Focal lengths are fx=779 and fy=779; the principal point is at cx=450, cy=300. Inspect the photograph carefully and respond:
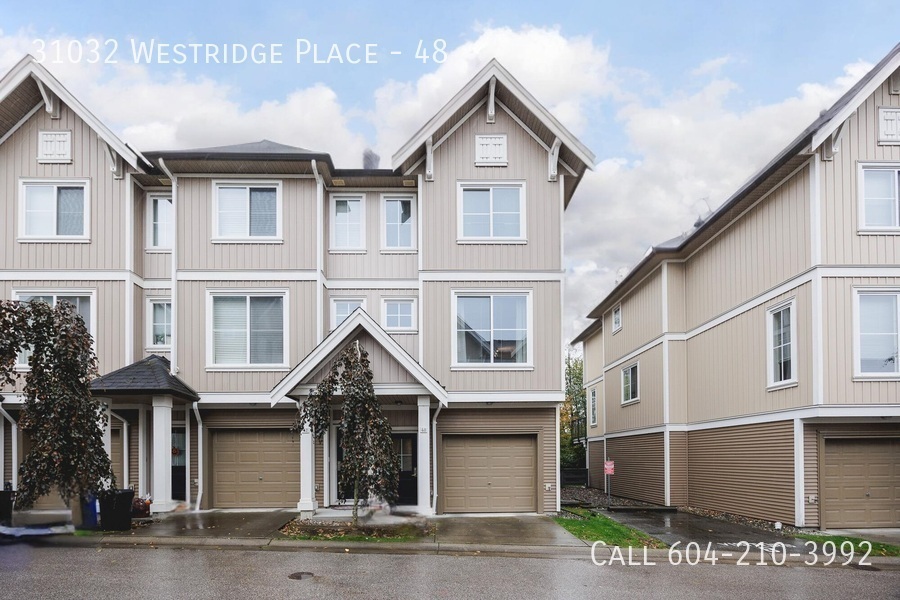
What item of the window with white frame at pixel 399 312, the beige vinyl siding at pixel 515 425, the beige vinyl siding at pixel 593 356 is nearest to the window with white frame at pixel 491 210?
the window with white frame at pixel 399 312

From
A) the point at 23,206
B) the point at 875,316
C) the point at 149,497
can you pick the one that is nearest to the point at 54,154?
the point at 23,206

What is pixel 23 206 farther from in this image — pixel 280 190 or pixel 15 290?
pixel 280 190

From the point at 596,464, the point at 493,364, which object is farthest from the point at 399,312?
the point at 596,464

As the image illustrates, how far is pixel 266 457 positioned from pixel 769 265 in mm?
12029

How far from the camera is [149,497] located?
1645cm

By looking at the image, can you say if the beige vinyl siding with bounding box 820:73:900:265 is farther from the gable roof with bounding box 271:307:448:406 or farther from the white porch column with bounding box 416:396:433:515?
the white porch column with bounding box 416:396:433:515

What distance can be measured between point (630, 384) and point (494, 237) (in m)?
11.3

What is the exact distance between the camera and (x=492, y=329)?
17.4 metres

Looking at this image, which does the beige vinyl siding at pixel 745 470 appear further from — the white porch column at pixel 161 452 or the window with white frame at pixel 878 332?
the white porch column at pixel 161 452

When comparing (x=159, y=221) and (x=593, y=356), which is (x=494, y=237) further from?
(x=593, y=356)

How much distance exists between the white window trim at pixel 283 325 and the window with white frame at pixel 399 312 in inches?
94.2

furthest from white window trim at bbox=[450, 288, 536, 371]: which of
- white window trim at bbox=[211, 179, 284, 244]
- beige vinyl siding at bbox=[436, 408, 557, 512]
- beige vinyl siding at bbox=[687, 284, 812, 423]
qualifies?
beige vinyl siding at bbox=[687, 284, 812, 423]

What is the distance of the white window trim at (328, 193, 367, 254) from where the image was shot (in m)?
18.7

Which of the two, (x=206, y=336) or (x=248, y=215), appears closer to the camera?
(x=206, y=336)
